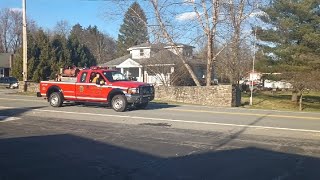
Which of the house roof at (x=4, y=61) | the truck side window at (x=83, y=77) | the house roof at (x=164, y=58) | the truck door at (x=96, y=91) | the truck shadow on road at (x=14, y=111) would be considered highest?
the house roof at (x=4, y=61)

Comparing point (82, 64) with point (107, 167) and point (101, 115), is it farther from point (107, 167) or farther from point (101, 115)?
point (107, 167)


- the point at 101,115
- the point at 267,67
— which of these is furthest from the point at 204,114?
the point at 267,67

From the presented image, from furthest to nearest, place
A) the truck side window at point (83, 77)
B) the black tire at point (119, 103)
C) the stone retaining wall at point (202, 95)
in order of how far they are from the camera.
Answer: the stone retaining wall at point (202, 95)
the truck side window at point (83, 77)
the black tire at point (119, 103)

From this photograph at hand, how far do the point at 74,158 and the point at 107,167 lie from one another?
1126 millimetres

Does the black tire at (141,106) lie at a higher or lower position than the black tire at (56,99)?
lower

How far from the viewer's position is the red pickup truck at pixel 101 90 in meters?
19.1

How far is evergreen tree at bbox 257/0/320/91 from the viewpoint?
3956 cm

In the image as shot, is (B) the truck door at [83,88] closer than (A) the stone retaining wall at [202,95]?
Yes


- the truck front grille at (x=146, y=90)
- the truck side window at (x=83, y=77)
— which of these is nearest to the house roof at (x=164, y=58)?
the truck front grille at (x=146, y=90)

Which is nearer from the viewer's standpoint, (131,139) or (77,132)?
(131,139)

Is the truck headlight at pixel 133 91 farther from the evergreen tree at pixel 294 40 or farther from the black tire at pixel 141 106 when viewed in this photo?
the evergreen tree at pixel 294 40

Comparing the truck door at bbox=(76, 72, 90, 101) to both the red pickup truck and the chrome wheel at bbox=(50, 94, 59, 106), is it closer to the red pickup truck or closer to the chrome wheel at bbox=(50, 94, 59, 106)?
the red pickup truck

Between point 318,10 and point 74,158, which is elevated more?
point 318,10

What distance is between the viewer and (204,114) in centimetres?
1814
